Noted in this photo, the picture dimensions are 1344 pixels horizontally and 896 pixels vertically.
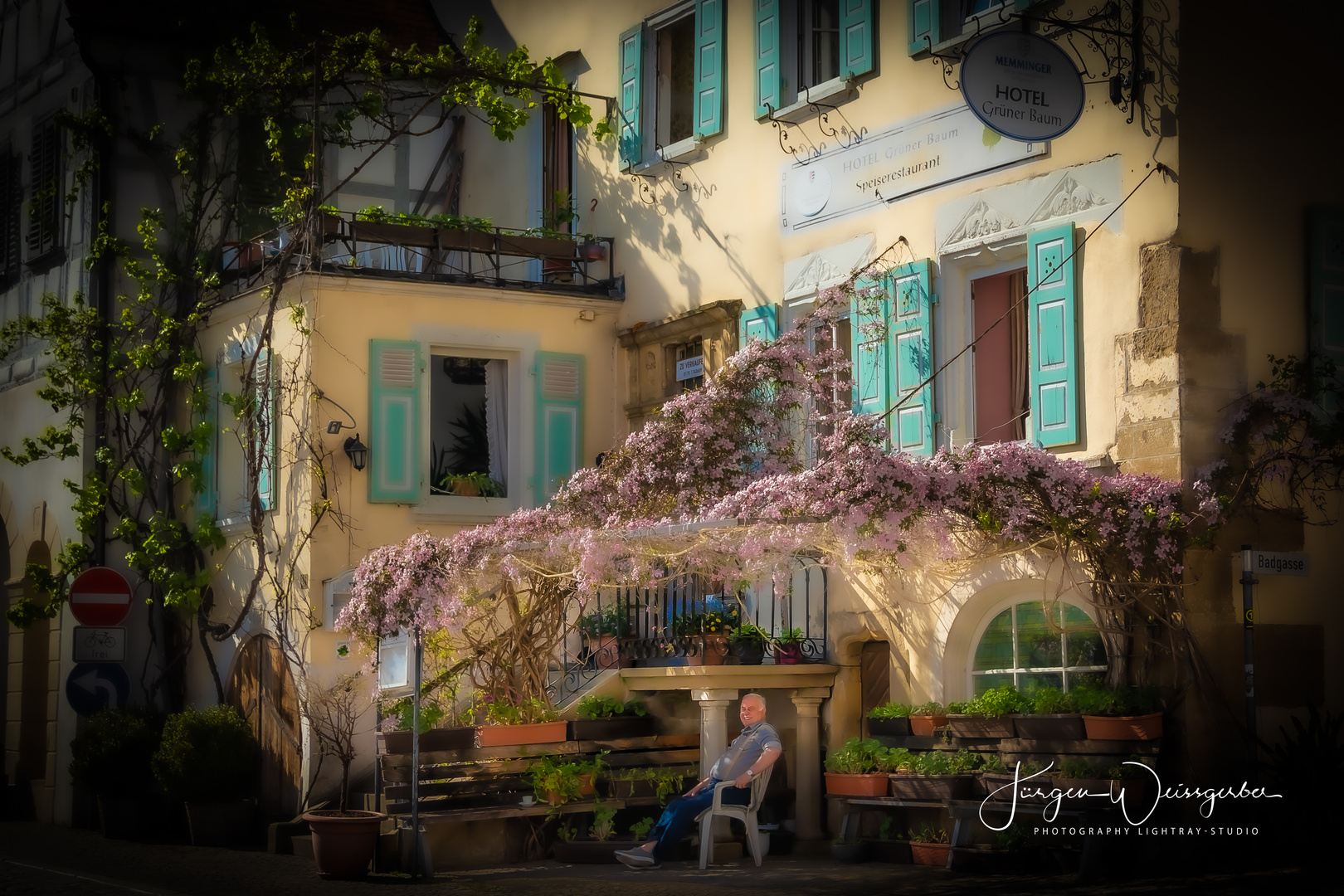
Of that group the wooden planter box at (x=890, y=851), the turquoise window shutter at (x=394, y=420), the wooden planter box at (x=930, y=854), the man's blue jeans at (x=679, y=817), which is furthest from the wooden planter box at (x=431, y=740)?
the wooden planter box at (x=930, y=854)

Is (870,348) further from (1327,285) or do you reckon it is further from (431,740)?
(431,740)

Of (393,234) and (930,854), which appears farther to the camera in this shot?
(393,234)

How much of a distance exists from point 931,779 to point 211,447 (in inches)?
330

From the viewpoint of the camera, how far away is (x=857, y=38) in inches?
512

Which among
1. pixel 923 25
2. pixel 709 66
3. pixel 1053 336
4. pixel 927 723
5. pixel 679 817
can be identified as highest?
pixel 709 66

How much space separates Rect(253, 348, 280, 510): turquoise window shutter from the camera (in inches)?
596

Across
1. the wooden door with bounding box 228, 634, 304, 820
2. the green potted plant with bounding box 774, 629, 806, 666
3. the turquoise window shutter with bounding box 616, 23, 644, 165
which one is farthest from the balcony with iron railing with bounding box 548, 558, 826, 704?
the turquoise window shutter with bounding box 616, 23, 644, 165

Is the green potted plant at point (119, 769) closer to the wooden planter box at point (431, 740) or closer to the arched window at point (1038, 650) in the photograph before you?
the wooden planter box at point (431, 740)

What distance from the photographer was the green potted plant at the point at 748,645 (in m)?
12.8

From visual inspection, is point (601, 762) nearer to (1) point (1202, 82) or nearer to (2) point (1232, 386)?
(2) point (1232, 386)

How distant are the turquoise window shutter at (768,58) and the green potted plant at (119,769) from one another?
26.2 feet

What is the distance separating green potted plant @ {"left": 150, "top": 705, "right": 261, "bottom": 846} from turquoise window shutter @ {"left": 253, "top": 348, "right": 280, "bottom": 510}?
80.4 inches

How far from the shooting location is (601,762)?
41.7 ft

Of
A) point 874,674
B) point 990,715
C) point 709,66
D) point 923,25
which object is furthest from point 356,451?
point 990,715
